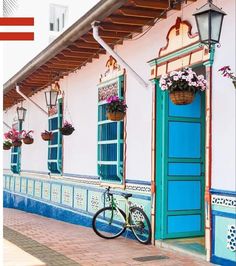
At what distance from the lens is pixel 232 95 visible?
649cm

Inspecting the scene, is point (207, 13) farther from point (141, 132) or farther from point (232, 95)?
point (141, 132)

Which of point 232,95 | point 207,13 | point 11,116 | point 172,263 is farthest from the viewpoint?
point 11,116

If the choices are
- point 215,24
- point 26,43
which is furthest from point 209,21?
point 26,43

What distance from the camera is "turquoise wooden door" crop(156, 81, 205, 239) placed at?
27.0 ft

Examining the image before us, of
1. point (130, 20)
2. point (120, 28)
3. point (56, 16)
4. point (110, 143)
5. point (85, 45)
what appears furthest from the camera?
point (56, 16)

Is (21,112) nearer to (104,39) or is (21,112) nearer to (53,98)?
(53,98)

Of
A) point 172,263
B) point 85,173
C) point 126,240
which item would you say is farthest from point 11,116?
point 172,263

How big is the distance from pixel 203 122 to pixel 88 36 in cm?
272

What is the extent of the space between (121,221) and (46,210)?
5.23m

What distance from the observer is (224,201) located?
6566 mm

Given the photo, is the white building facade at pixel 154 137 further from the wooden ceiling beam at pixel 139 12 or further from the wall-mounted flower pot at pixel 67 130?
the wall-mounted flower pot at pixel 67 130

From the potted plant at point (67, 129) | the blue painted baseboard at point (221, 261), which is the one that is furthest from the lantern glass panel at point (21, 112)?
the blue painted baseboard at point (221, 261)

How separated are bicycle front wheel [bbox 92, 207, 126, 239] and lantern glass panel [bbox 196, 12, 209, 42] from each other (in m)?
4.11

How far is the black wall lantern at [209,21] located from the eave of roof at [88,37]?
4.92 ft
